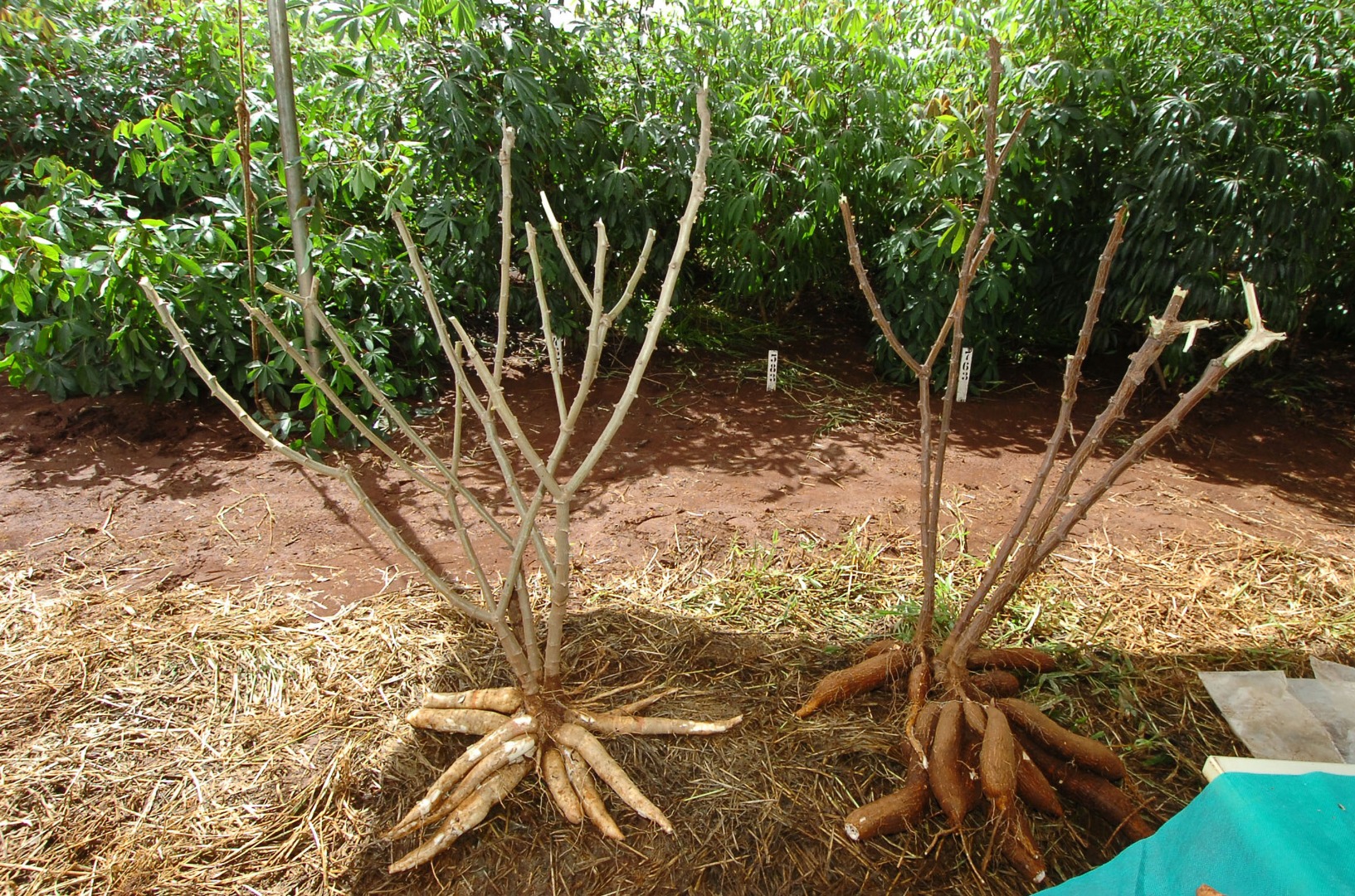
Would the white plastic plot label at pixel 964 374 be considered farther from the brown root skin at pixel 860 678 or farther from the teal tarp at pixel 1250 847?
the teal tarp at pixel 1250 847

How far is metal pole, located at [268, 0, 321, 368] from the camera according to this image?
286 centimetres

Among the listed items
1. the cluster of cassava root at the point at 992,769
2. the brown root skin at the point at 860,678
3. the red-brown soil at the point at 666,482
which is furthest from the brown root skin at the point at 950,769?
the red-brown soil at the point at 666,482

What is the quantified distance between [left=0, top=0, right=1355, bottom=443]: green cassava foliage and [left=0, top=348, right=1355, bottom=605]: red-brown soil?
0.95 feet

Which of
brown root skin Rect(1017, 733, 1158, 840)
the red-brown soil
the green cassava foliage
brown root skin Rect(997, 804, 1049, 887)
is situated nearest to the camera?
brown root skin Rect(997, 804, 1049, 887)

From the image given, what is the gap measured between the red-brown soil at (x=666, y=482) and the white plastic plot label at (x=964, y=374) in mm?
75

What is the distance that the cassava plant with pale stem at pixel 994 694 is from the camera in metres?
1.42

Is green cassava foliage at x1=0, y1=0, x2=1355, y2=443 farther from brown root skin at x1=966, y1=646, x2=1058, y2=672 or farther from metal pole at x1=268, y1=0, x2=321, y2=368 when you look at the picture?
brown root skin at x1=966, y1=646, x2=1058, y2=672

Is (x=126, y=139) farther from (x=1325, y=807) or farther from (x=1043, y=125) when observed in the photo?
(x=1325, y=807)

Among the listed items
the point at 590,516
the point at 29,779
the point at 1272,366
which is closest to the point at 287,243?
the point at 590,516

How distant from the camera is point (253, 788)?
65.1 inches

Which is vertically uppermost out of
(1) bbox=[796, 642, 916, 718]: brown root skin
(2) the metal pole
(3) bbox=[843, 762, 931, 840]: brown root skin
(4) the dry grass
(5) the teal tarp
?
(2) the metal pole

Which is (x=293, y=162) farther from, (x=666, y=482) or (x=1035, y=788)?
(x=1035, y=788)

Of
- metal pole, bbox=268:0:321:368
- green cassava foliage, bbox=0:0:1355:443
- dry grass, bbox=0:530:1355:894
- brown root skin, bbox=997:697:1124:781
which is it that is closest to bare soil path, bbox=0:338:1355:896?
dry grass, bbox=0:530:1355:894

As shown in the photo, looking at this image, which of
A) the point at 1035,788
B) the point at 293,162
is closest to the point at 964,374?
the point at 1035,788
